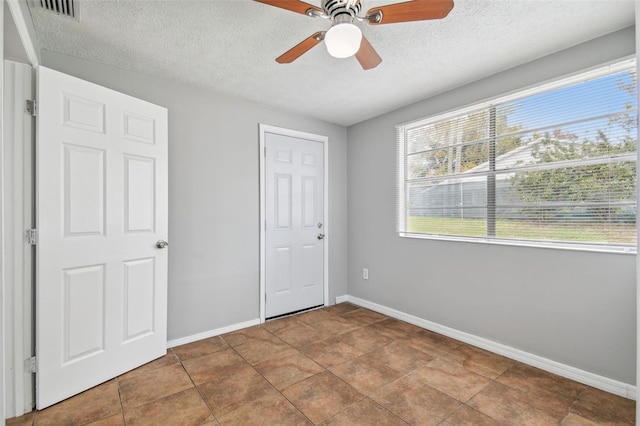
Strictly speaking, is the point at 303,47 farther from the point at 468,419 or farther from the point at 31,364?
the point at 31,364

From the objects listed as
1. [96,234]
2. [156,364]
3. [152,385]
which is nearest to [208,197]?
[96,234]

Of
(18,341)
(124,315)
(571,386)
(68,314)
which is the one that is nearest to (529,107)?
(571,386)

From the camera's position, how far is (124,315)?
2.29 meters

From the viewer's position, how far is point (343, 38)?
145 centimetres

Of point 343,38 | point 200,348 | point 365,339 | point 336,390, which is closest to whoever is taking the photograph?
point 343,38

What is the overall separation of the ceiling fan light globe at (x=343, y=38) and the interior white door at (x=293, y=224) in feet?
A: 6.48

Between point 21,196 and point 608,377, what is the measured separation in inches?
154

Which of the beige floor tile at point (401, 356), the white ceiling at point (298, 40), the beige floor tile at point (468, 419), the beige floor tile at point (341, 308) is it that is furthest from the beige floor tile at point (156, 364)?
the white ceiling at point (298, 40)

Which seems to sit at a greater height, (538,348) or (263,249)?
(263,249)

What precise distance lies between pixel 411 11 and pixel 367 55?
0.37 m

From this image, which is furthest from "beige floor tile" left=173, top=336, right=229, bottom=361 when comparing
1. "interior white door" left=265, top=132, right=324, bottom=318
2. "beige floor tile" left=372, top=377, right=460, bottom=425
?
"beige floor tile" left=372, top=377, right=460, bottom=425

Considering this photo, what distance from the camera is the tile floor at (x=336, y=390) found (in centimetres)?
183

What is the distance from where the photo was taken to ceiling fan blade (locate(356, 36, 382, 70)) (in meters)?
1.69

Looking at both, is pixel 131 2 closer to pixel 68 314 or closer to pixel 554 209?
pixel 68 314
